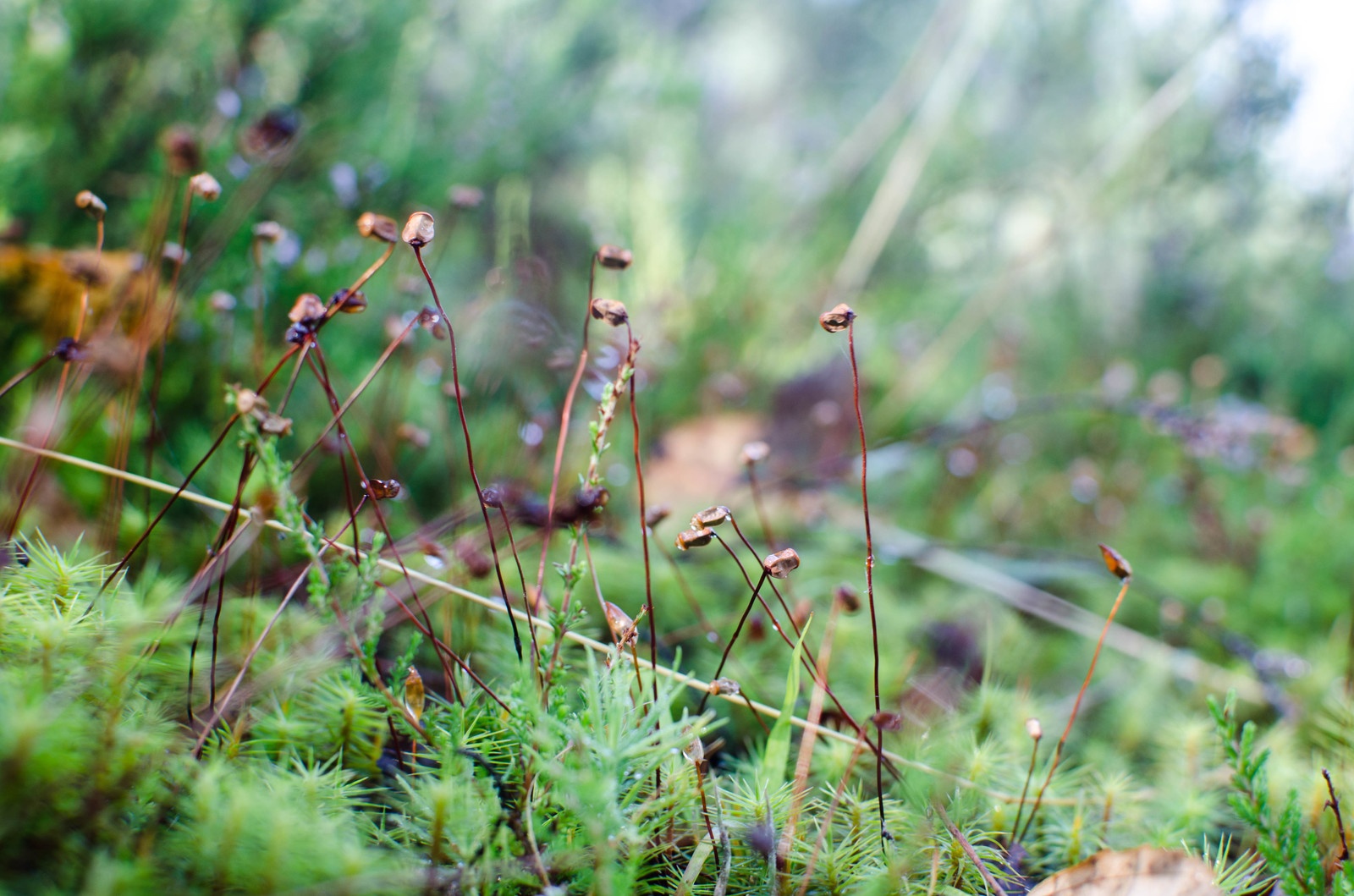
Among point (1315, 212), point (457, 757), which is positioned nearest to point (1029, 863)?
point (457, 757)

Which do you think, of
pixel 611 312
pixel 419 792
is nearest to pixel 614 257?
pixel 611 312

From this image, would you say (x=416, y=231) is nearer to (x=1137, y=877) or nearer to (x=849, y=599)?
(x=849, y=599)

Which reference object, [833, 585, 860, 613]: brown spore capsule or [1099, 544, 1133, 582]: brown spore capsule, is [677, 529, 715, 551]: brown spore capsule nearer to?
[833, 585, 860, 613]: brown spore capsule

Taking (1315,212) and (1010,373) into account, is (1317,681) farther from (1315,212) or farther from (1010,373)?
(1315,212)

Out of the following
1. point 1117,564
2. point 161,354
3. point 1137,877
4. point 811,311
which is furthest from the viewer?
point 811,311

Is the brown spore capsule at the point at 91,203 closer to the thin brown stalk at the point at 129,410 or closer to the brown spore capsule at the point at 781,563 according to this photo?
the thin brown stalk at the point at 129,410
